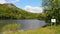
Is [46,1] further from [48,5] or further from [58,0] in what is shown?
[58,0]

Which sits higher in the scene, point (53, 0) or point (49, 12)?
point (53, 0)

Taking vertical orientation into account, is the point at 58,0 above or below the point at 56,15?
above

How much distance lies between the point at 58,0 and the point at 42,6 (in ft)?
22.7

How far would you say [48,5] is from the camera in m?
55.8

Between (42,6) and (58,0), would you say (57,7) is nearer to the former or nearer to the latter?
(58,0)

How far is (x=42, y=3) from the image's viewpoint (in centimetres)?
5659

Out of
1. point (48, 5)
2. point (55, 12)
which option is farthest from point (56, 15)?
point (48, 5)

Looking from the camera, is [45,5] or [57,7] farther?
[45,5]

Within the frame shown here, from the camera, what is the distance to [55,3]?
2089 inches

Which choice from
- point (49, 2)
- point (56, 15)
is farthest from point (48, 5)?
point (56, 15)

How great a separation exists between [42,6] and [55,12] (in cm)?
526

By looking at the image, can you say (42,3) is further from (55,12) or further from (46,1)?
(55,12)

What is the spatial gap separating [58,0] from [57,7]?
2163mm

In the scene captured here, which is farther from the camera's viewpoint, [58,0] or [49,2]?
[49,2]
